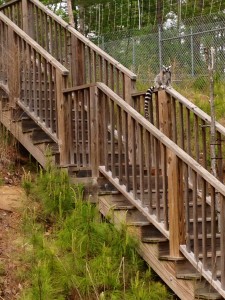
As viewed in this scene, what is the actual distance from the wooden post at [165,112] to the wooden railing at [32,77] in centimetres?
112

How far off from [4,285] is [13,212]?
53.5 inches

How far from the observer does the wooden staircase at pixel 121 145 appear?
18.7ft

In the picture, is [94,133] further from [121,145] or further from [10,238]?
[10,238]

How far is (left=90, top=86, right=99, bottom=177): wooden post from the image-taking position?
7.00m

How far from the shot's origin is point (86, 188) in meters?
7.09

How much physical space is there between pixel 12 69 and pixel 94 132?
194 centimetres

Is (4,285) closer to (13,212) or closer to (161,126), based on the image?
(13,212)

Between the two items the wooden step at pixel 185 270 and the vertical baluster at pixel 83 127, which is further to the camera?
the vertical baluster at pixel 83 127

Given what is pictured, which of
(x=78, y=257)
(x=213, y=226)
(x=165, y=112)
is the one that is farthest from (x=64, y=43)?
(x=213, y=226)

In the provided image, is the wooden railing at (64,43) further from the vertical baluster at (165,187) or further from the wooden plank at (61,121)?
the vertical baluster at (165,187)

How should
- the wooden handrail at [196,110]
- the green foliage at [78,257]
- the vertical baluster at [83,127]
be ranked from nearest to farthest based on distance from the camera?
the green foliage at [78,257]
the wooden handrail at [196,110]
the vertical baluster at [83,127]

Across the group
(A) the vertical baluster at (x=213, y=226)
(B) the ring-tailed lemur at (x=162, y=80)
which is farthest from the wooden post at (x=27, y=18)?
(A) the vertical baluster at (x=213, y=226)

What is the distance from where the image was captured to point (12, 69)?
27.7 feet

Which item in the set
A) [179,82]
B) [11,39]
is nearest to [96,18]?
[179,82]
